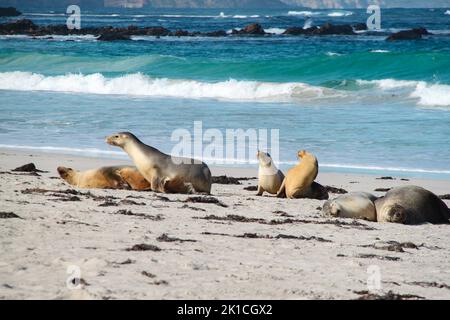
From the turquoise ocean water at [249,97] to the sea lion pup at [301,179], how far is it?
269 cm

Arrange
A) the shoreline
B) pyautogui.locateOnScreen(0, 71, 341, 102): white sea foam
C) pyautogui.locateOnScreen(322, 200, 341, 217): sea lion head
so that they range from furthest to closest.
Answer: pyautogui.locateOnScreen(0, 71, 341, 102): white sea foam
the shoreline
pyautogui.locateOnScreen(322, 200, 341, 217): sea lion head

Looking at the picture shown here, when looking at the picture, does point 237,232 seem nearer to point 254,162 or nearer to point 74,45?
point 254,162

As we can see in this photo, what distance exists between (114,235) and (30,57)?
34899mm

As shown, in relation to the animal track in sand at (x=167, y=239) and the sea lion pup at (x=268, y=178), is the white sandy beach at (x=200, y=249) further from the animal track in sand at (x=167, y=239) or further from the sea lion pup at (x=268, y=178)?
the sea lion pup at (x=268, y=178)

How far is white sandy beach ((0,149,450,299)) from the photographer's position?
243 inches

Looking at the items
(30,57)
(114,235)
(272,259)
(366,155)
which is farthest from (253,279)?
(30,57)

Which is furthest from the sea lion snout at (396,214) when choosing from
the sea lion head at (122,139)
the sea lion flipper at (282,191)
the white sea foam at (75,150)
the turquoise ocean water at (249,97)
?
the white sea foam at (75,150)

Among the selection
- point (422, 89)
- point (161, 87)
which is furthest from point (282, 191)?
point (161, 87)

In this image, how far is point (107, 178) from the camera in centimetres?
1134

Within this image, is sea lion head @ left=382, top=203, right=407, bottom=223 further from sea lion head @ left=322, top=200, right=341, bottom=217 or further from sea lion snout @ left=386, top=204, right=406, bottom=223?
sea lion head @ left=322, top=200, right=341, bottom=217

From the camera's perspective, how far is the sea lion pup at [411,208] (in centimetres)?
973

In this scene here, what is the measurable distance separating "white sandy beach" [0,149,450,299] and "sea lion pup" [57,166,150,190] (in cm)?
22

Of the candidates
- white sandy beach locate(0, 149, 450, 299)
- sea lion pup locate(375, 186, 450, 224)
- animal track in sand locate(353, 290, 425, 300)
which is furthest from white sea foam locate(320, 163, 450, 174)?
animal track in sand locate(353, 290, 425, 300)

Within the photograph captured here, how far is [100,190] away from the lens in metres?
11.1
